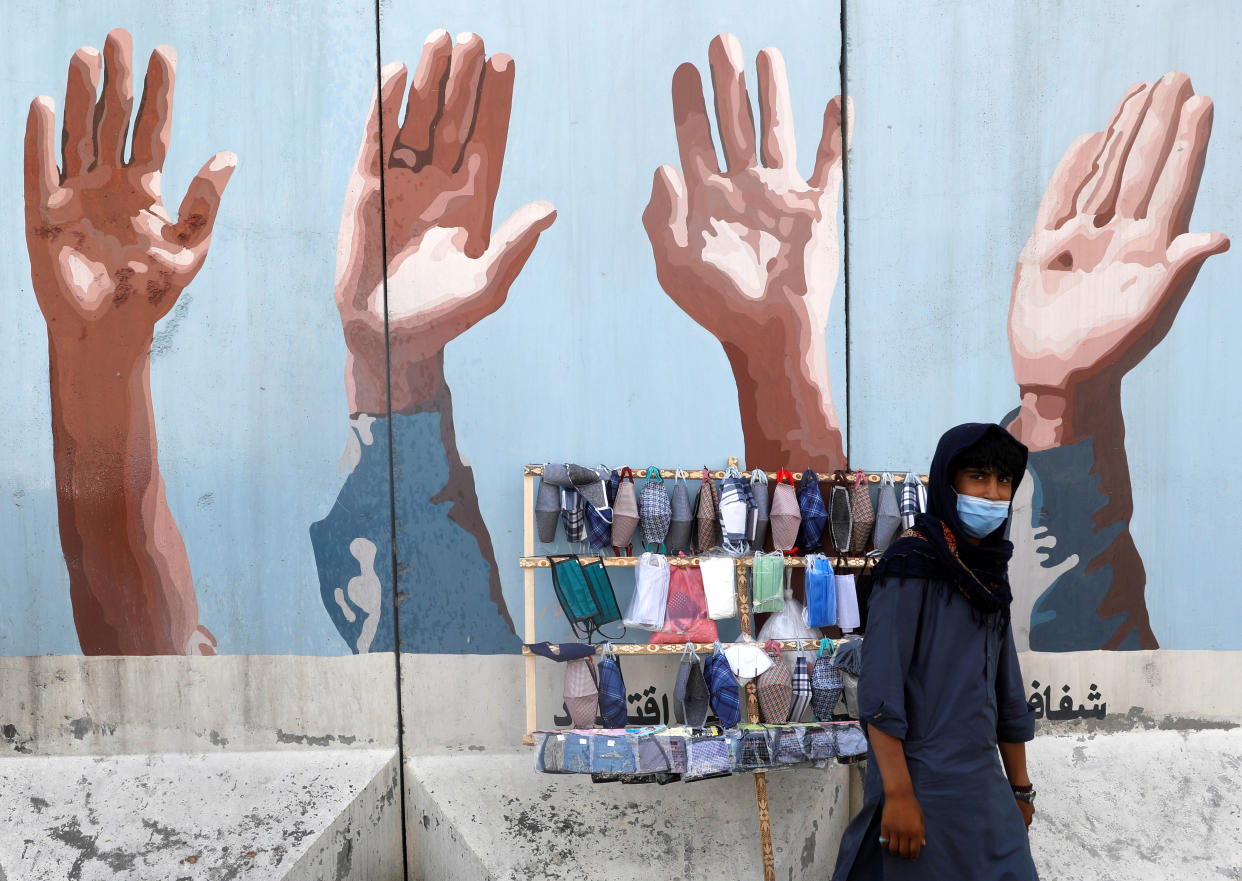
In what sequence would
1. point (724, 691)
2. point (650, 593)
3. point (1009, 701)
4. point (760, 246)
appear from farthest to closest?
point (760, 246) → point (650, 593) → point (724, 691) → point (1009, 701)

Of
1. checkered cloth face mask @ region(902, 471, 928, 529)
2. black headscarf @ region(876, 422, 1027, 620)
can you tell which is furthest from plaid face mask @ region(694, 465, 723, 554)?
black headscarf @ region(876, 422, 1027, 620)

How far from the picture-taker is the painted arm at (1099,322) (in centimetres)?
358

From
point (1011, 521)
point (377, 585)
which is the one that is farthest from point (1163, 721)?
point (377, 585)

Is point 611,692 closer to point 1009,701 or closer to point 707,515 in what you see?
point 707,515

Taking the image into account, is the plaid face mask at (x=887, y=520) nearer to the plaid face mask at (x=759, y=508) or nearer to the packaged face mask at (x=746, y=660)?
the plaid face mask at (x=759, y=508)

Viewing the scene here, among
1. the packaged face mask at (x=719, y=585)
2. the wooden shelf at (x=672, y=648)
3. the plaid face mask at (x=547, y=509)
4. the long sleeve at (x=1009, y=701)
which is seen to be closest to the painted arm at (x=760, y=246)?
the packaged face mask at (x=719, y=585)

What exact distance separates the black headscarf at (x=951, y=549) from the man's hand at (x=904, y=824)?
0.46m

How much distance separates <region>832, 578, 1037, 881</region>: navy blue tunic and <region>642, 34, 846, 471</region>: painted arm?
4.99ft

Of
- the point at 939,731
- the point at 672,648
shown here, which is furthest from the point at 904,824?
the point at 672,648

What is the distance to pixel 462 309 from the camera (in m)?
3.42

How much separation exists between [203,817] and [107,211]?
2298 millimetres

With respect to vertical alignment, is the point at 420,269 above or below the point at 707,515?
above

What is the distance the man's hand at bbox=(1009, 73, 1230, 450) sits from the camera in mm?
3582

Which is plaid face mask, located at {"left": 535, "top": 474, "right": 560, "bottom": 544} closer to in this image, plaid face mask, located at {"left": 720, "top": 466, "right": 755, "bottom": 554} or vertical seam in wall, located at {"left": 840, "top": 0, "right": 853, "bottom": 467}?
plaid face mask, located at {"left": 720, "top": 466, "right": 755, "bottom": 554}
